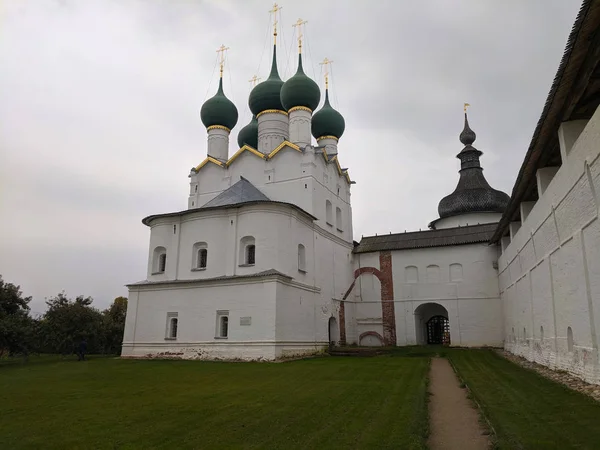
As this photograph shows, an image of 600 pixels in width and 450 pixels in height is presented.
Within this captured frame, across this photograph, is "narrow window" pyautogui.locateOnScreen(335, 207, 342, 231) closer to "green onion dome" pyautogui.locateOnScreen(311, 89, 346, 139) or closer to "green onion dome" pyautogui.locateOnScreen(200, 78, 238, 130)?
"green onion dome" pyautogui.locateOnScreen(311, 89, 346, 139)

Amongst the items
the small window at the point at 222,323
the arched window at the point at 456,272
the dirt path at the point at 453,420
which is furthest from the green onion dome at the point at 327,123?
the dirt path at the point at 453,420

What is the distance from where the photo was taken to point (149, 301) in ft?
76.4

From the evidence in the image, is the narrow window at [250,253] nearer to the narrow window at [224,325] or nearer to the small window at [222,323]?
the small window at [222,323]

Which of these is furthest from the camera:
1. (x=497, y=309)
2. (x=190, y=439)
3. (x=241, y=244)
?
(x=497, y=309)

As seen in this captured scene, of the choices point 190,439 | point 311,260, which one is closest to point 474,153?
point 311,260

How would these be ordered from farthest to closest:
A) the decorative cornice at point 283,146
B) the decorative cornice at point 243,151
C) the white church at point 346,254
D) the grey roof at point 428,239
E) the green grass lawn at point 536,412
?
the grey roof at point 428,239 → the decorative cornice at point 243,151 → the decorative cornice at point 283,146 → the white church at point 346,254 → the green grass lawn at point 536,412

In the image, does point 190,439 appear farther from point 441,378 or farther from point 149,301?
point 149,301

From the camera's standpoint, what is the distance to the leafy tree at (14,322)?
19848 millimetres

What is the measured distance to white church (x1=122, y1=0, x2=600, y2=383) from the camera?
10.1m

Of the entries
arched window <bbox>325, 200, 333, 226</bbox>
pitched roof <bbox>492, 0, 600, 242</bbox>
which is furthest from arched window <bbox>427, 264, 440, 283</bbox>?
pitched roof <bbox>492, 0, 600, 242</bbox>

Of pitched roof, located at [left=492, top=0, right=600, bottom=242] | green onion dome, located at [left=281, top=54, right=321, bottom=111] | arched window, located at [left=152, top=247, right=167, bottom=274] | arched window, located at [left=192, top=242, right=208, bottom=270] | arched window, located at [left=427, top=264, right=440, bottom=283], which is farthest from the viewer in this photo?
arched window, located at [left=427, top=264, right=440, bottom=283]

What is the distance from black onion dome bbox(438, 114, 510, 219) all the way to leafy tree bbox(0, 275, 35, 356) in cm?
2740

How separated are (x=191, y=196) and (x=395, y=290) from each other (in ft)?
43.7

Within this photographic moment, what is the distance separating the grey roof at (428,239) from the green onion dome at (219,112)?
11.1 meters
